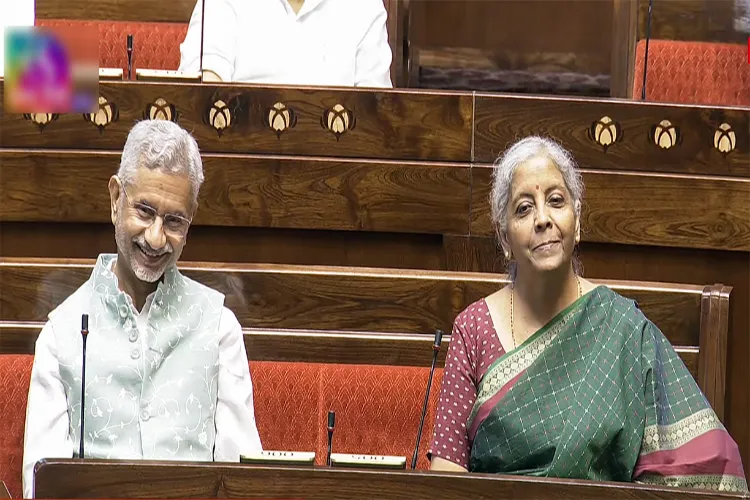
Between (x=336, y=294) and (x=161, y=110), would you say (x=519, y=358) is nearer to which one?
(x=336, y=294)

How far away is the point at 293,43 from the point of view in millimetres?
2355

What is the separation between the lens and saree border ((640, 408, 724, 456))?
1.45 metres

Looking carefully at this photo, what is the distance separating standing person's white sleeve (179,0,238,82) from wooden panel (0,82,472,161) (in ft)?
0.45

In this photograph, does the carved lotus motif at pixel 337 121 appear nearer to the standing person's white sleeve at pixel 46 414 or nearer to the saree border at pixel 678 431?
the standing person's white sleeve at pixel 46 414

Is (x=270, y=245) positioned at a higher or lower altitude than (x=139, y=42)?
lower

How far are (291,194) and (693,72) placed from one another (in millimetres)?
906

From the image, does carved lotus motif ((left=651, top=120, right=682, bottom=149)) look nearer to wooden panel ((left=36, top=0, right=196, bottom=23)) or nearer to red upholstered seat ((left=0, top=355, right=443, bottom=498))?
red upholstered seat ((left=0, top=355, right=443, bottom=498))

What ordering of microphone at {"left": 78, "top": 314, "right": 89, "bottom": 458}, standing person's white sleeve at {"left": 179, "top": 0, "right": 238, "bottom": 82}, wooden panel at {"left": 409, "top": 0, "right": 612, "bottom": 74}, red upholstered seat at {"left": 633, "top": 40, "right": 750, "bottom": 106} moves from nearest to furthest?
microphone at {"left": 78, "top": 314, "right": 89, "bottom": 458}
standing person's white sleeve at {"left": 179, "top": 0, "right": 238, "bottom": 82}
red upholstered seat at {"left": 633, "top": 40, "right": 750, "bottom": 106}
wooden panel at {"left": 409, "top": 0, "right": 612, "bottom": 74}

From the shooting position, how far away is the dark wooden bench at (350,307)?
1.88 m

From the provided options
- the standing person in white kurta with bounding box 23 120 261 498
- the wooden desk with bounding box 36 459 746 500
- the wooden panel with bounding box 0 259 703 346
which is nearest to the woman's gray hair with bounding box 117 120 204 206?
the standing person in white kurta with bounding box 23 120 261 498

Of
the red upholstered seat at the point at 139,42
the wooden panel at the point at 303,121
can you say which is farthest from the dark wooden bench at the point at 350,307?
the red upholstered seat at the point at 139,42

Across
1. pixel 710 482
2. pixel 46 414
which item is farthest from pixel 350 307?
pixel 710 482

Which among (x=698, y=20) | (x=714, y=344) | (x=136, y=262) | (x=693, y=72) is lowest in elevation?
(x=714, y=344)

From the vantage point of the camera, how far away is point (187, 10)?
8.45 feet
